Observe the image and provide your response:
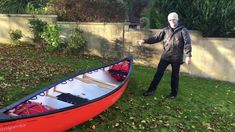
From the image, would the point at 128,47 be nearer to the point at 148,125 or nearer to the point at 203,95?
the point at 203,95

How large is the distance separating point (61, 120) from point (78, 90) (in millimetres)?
2450

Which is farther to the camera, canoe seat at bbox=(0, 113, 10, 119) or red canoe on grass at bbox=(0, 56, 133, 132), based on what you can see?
red canoe on grass at bbox=(0, 56, 133, 132)

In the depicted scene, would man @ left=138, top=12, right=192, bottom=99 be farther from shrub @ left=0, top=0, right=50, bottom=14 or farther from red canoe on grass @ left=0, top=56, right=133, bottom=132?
shrub @ left=0, top=0, right=50, bottom=14

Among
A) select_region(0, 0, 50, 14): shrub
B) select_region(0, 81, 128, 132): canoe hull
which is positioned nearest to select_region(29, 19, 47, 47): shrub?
select_region(0, 0, 50, 14): shrub

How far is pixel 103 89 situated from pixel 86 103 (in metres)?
2.41

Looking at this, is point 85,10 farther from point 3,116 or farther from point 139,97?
point 3,116

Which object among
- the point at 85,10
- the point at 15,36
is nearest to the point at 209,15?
the point at 85,10

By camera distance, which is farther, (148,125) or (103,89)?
(103,89)

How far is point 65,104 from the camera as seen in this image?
29.5 ft

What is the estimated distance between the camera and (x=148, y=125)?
9.59 metres

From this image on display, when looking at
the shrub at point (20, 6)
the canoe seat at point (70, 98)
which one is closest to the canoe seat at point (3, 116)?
the canoe seat at point (70, 98)

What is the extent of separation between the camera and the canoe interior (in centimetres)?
885

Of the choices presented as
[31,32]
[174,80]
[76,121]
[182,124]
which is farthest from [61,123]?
[31,32]

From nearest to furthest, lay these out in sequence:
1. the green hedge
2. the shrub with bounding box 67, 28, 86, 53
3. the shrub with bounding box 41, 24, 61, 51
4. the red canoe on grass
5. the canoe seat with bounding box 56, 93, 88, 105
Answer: the red canoe on grass
the canoe seat with bounding box 56, 93, 88, 105
the green hedge
the shrub with bounding box 41, 24, 61, 51
the shrub with bounding box 67, 28, 86, 53
